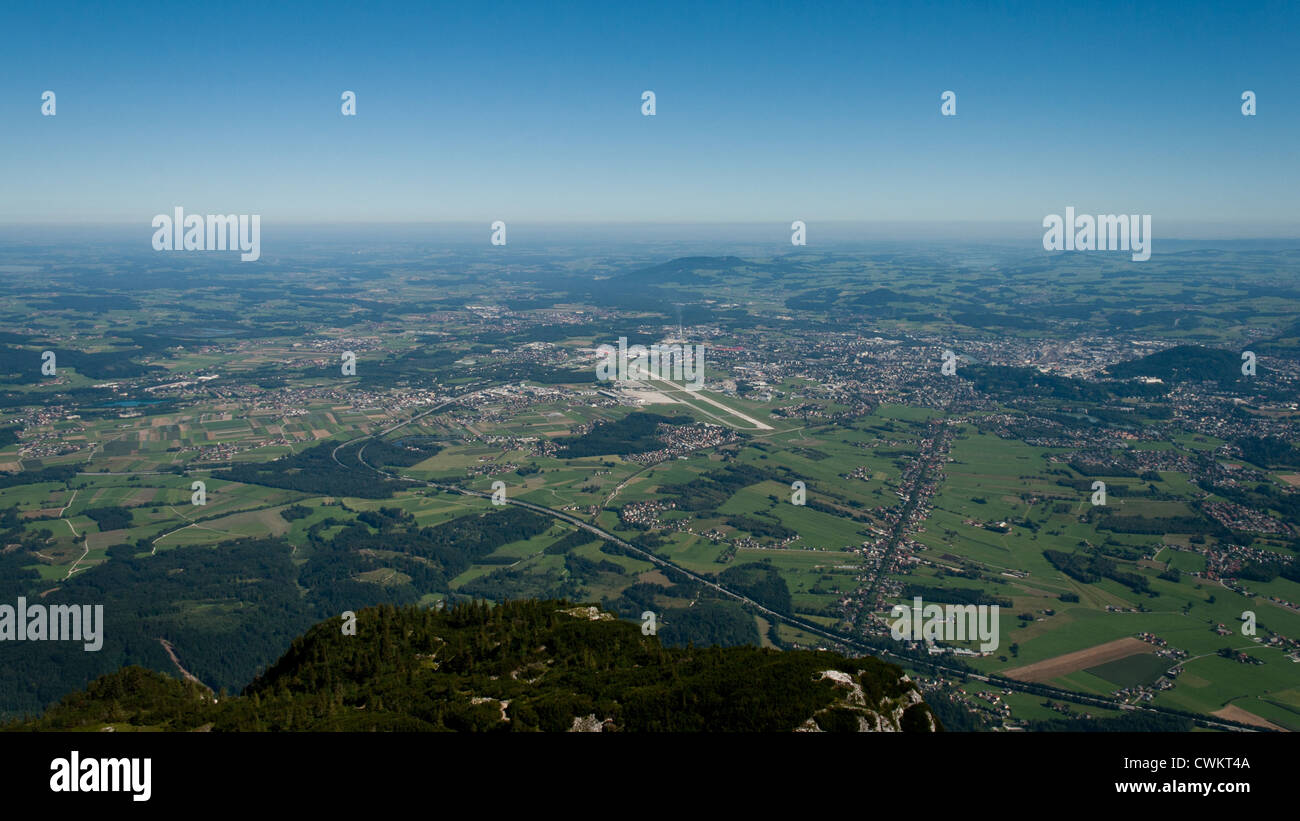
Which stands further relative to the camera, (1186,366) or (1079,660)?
(1186,366)

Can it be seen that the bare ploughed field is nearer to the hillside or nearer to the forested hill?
the forested hill

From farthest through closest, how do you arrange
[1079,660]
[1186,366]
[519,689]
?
[1186,366] → [1079,660] → [519,689]

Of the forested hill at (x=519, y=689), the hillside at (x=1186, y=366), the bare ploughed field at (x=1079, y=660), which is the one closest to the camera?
the forested hill at (x=519, y=689)

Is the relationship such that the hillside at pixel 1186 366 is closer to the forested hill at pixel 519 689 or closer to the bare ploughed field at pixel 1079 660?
the bare ploughed field at pixel 1079 660

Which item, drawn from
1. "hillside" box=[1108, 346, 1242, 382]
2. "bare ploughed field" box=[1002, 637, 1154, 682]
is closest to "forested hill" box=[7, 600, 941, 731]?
"bare ploughed field" box=[1002, 637, 1154, 682]

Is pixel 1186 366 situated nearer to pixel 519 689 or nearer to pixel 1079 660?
pixel 1079 660

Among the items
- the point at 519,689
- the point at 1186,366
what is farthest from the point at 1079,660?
the point at 1186,366

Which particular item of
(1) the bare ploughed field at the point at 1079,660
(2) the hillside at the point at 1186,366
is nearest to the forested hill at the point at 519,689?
(1) the bare ploughed field at the point at 1079,660
